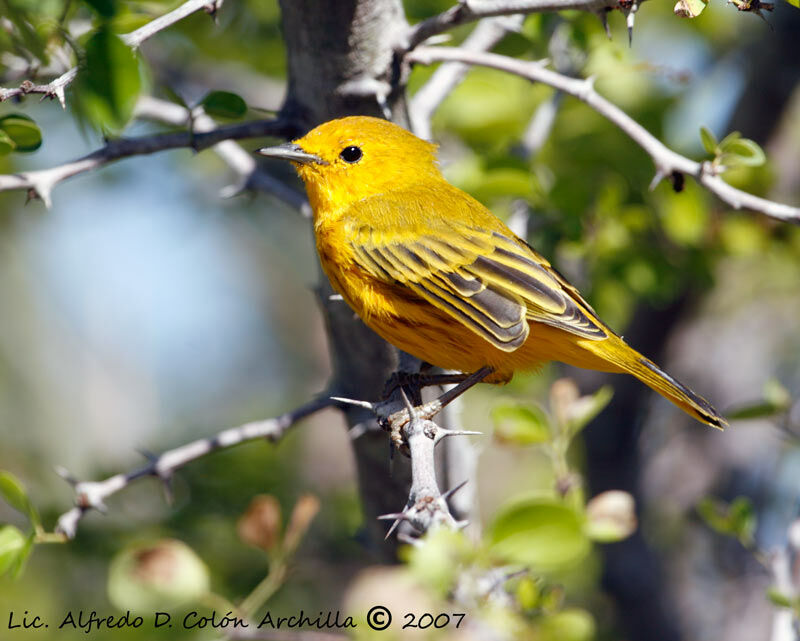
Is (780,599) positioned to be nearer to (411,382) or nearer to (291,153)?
(411,382)

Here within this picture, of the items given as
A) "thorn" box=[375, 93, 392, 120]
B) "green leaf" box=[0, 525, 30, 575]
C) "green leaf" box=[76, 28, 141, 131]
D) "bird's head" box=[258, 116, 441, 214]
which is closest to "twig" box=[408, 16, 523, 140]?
"bird's head" box=[258, 116, 441, 214]

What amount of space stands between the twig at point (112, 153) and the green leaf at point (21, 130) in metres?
0.11

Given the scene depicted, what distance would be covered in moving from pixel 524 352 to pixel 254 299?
8.40 meters

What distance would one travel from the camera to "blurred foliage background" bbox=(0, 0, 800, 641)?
10.00 feet

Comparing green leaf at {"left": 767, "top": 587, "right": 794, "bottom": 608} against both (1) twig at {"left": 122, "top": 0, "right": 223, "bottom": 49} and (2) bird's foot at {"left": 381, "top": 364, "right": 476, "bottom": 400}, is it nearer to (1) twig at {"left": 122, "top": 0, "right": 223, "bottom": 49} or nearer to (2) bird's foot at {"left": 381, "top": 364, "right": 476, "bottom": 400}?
(2) bird's foot at {"left": 381, "top": 364, "right": 476, "bottom": 400}

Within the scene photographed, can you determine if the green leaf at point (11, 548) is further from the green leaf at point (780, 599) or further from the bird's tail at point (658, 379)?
the green leaf at point (780, 599)

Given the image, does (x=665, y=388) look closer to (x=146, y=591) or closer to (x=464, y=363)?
(x=464, y=363)

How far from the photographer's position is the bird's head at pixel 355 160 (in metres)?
3.60

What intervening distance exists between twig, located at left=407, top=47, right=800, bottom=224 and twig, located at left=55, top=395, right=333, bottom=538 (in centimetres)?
153

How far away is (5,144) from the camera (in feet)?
9.14

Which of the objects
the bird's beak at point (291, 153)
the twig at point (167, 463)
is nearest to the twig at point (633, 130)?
the bird's beak at point (291, 153)

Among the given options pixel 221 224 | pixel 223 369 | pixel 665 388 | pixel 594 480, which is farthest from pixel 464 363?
pixel 223 369

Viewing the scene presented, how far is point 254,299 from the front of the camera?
1152 cm

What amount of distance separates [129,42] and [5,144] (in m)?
0.67
